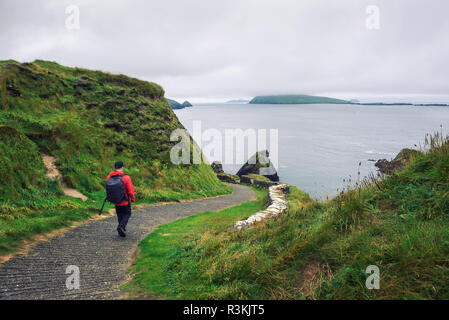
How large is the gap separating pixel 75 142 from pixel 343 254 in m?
17.7

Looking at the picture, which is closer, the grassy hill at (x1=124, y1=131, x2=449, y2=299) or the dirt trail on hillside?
A: the grassy hill at (x1=124, y1=131, x2=449, y2=299)

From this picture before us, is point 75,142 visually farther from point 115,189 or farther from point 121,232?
point 115,189

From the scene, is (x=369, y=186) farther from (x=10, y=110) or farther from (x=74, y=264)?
(x=10, y=110)

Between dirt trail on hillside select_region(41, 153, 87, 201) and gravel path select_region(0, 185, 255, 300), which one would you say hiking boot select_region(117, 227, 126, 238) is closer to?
gravel path select_region(0, 185, 255, 300)

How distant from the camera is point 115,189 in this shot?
7609mm

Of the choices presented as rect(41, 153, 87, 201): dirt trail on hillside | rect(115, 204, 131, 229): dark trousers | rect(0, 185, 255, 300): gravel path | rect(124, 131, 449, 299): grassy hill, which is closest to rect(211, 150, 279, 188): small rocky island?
rect(41, 153, 87, 201): dirt trail on hillside

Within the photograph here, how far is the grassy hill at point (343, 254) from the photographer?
3.50m

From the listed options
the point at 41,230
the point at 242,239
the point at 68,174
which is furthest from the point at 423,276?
the point at 68,174

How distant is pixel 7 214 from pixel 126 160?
1118 cm

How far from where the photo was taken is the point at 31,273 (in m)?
5.36

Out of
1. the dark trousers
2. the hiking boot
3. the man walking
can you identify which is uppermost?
the man walking

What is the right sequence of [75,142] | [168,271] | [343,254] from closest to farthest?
[343,254] → [168,271] → [75,142]

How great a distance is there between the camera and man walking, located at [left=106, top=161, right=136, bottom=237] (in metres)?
7.64

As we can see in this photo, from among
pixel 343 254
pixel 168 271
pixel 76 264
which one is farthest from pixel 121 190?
pixel 343 254
